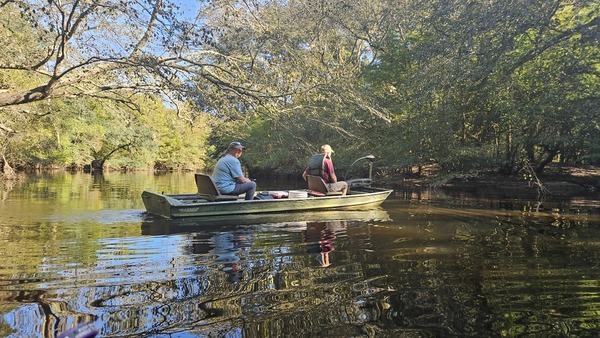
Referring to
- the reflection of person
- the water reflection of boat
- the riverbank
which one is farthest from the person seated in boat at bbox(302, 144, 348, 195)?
the riverbank

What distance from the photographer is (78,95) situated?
30.0 ft

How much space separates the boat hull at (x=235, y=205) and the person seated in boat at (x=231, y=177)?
0.98 feet

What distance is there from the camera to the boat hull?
771 cm

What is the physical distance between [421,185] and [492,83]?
6517 mm

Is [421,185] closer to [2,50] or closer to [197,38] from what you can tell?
[197,38]

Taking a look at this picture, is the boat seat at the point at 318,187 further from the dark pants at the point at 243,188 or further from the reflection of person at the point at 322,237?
the reflection of person at the point at 322,237

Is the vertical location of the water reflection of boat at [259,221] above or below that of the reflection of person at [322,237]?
above

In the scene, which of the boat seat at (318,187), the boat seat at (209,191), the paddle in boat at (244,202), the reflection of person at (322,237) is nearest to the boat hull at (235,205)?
the paddle in boat at (244,202)

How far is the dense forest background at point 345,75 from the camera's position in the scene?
8.17m

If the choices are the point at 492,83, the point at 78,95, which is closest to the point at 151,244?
the point at 78,95

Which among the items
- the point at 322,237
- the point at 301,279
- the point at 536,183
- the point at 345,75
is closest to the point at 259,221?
the point at 322,237

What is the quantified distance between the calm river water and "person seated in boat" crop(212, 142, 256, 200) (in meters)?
1.22

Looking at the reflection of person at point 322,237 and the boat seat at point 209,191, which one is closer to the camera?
the reflection of person at point 322,237

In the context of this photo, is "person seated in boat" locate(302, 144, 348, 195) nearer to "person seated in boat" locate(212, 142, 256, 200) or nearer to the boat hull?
the boat hull
